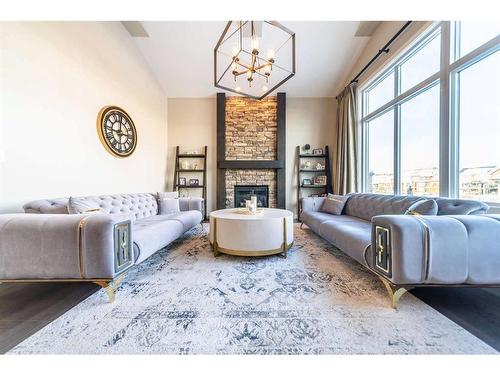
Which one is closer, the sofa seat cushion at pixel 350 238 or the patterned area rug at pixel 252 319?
the patterned area rug at pixel 252 319

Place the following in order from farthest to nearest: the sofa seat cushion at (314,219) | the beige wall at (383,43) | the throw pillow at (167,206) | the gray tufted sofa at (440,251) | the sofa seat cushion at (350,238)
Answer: the throw pillow at (167,206), the sofa seat cushion at (314,219), the beige wall at (383,43), the sofa seat cushion at (350,238), the gray tufted sofa at (440,251)

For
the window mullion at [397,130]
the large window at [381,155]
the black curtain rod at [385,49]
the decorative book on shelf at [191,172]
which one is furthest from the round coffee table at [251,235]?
the black curtain rod at [385,49]

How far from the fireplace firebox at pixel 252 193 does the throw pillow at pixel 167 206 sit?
1.82 m

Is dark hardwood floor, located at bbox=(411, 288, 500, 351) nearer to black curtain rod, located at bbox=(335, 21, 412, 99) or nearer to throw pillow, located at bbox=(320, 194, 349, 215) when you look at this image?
throw pillow, located at bbox=(320, 194, 349, 215)

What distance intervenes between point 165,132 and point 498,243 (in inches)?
222

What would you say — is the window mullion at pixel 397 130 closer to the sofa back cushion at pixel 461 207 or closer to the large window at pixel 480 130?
the large window at pixel 480 130

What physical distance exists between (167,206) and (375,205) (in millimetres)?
3322

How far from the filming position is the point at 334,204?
3.46m

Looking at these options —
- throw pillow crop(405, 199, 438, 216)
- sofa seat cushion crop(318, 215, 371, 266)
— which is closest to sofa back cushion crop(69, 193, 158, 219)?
sofa seat cushion crop(318, 215, 371, 266)

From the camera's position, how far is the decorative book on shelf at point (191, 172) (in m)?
5.11

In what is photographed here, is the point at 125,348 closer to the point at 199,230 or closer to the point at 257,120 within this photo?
the point at 199,230

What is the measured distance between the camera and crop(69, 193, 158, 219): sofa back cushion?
80.2 inches
